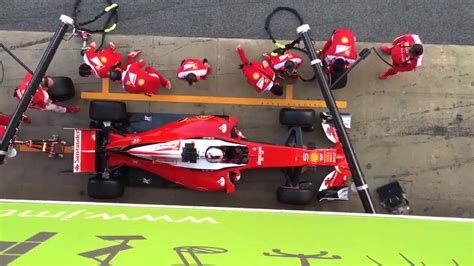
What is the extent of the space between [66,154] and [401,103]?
4341 mm

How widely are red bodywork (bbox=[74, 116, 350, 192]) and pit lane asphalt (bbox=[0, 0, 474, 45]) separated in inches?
51.9

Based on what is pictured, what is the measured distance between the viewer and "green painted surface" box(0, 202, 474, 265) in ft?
7.12

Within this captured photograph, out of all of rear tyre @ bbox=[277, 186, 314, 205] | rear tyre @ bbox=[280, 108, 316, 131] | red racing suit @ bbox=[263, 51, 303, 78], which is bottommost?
rear tyre @ bbox=[277, 186, 314, 205]

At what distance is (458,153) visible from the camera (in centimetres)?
549

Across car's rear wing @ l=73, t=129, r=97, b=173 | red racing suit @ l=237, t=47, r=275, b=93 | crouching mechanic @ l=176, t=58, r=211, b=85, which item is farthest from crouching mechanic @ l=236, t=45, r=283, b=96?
car's rear wing @ l=73, t=129, r=97, b=173

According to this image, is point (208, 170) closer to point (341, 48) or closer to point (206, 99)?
point (206, 99)

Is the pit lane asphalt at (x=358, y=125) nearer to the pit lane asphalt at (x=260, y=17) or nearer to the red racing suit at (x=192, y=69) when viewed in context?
the pit lane asphalt at (x=260, y=17)

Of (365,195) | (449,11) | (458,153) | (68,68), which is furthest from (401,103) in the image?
(68,68)

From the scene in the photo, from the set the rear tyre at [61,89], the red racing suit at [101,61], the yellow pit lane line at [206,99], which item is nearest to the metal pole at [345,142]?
the yellow pit lane line at [206,99]

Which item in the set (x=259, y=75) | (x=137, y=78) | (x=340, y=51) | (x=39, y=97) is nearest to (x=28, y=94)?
(x=39, y=97)

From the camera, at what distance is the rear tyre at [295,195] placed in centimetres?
502

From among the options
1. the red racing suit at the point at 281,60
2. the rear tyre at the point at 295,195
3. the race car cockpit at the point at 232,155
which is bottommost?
the rear tyre at the point at 295,195

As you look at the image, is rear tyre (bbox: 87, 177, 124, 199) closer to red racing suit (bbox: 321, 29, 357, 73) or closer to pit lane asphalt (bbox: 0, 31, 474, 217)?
pit lane asphalt (bbox: 0, 31, 474, 217)

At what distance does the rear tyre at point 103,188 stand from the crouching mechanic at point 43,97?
99 centimetres
